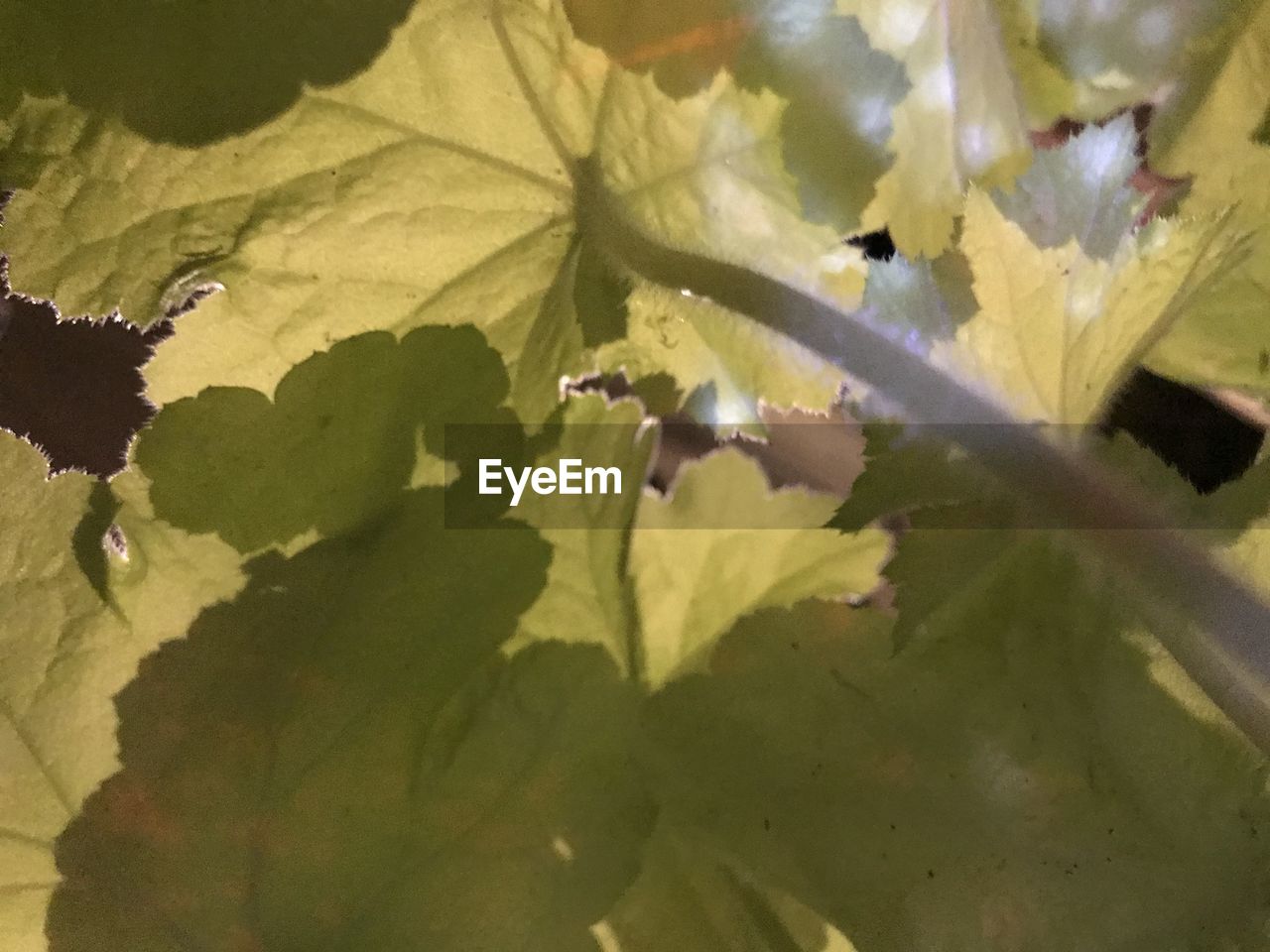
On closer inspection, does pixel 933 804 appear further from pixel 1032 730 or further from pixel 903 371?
pixel 903 371

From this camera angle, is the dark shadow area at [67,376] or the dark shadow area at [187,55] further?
the dark shadow area at [67,376]

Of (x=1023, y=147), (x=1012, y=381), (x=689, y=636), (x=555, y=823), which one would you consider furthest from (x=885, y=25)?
(x=555, y=823)

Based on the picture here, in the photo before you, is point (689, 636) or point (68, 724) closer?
point (68, 724)

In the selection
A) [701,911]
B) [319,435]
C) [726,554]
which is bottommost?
[701,911]

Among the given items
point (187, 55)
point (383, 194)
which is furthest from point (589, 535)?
point (187, 55)

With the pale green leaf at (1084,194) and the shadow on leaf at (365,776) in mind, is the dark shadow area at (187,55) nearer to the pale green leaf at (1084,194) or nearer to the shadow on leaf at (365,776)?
the shadow on leaf at (365,776)

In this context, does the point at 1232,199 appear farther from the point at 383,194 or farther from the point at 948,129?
the point at 383,194

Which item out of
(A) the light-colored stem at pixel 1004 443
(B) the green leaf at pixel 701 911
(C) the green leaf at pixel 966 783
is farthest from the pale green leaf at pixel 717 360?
(B) the green leaf at pixel 701 911
